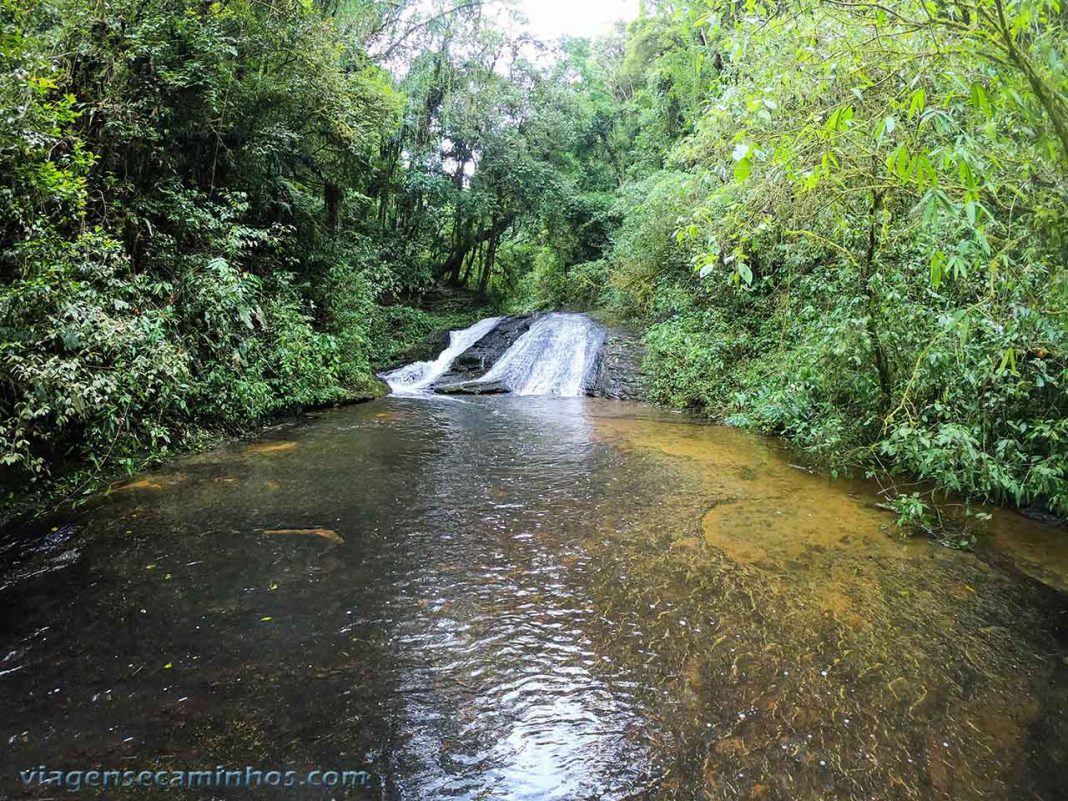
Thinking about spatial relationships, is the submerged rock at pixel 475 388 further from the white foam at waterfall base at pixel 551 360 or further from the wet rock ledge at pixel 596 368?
the white foam at waterfall base at pixel 551 360

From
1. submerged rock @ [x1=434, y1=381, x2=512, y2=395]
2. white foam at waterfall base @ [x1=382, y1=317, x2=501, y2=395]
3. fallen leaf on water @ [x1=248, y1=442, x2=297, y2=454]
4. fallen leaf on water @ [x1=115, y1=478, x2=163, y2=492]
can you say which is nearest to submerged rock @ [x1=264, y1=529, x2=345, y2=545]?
fallen leaf on water @ [x1=115, y1=478, x2=163, y2=492]

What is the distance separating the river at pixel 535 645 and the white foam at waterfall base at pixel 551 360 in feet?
24.9

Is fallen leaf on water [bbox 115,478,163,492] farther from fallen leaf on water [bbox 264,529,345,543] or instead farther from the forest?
fallen leaf on water [bbox 264,529,345,543]

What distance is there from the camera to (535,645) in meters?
3.04

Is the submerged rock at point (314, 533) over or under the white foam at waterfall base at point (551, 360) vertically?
under

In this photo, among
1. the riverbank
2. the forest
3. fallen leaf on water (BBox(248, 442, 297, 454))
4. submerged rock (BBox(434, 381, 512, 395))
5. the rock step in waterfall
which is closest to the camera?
the forest

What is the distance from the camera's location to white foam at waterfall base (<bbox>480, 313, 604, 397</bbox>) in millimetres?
12961

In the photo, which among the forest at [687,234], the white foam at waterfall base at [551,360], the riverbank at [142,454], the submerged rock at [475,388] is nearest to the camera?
the forest at [687,234]

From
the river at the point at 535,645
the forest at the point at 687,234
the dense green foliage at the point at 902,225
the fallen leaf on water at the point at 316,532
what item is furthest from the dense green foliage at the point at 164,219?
the dense green foliage at the point at 902,225

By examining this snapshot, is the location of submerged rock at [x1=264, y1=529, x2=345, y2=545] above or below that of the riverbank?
below

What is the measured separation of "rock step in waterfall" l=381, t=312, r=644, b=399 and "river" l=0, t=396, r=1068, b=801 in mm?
7153

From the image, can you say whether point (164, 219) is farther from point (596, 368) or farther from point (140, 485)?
point (596, 368)

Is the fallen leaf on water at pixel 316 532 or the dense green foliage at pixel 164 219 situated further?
the dense green foliage at pixel 164 219

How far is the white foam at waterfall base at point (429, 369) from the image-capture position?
42.8 feet
